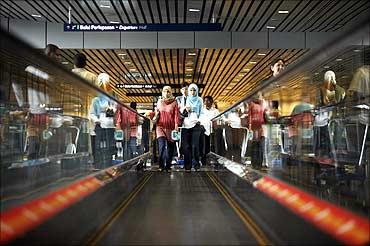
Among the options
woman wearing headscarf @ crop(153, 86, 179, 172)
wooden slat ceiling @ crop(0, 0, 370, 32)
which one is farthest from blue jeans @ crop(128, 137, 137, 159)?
wooden slat ceiling @ crop(0, 0, 370, 32)

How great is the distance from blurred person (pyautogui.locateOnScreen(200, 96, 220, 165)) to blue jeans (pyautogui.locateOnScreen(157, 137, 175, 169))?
0.88 metres

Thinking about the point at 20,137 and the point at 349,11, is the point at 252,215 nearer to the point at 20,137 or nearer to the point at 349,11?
the point at 20,137

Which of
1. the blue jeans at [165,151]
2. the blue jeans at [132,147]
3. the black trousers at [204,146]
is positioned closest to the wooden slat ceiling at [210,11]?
the black trousers at [204,146]

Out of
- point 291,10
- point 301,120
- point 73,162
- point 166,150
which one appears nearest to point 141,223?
point 73,162

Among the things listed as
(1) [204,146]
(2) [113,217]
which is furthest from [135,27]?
(2) [113,217]

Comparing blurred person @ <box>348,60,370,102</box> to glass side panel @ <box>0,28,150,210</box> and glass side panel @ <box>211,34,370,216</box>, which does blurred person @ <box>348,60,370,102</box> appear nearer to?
glass side panel @ <box>211,34,370,216</box>

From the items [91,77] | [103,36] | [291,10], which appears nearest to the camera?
[91,77]

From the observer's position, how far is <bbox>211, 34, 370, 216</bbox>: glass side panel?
4793 millimetres

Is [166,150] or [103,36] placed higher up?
[103,36]

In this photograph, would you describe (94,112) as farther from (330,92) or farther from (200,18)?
(200,18)

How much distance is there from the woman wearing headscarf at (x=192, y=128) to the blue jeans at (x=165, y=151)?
36cm

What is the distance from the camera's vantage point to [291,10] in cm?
1625

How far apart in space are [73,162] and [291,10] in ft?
43.0

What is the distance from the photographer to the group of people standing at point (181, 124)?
9742 millimetres
